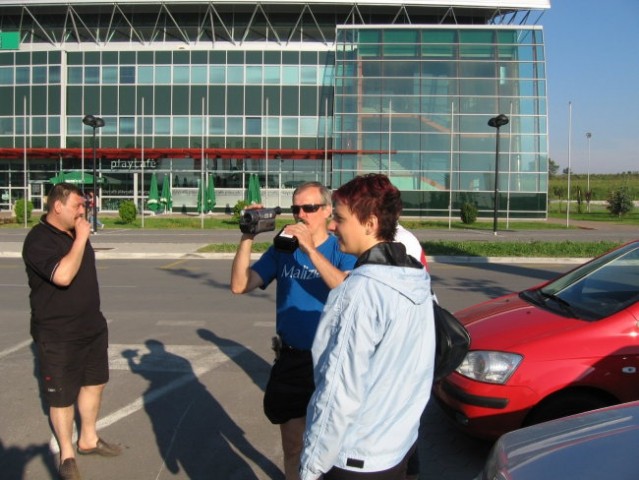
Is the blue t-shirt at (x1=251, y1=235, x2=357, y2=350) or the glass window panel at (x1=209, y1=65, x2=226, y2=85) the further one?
the glass window panel at (x1=209, y1=65, x2=226, y2=85)

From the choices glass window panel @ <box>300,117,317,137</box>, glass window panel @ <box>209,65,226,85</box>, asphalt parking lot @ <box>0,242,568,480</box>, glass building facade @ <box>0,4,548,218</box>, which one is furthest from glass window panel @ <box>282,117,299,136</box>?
asphalt parking lot @ <box>0,242,568,480</box>

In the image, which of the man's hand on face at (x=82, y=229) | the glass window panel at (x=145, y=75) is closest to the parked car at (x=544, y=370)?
the man's hand on face at (x=82, y=229)

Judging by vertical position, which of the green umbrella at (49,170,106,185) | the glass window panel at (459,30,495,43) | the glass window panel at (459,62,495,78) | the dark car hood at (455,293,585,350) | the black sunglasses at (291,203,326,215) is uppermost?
the glass window panel at (459,30,495,43)

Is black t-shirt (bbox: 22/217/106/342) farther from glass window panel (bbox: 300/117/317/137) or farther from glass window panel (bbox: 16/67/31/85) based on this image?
glass window panel (bbox: 16/67/31/85)

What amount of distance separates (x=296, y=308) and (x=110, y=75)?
40.7 m

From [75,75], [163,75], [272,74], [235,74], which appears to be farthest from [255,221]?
[75,75]

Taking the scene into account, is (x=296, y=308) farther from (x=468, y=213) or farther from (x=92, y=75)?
(x=92, y=75)

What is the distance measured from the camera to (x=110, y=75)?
131 feet

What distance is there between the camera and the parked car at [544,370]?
12.5 ft

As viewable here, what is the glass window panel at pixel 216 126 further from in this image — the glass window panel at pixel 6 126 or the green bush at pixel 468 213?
the green bush at pixel 468 213

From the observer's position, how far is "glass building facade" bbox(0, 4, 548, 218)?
36.0 meters

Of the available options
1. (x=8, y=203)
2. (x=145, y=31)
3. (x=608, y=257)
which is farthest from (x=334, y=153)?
(x=608, y=257)

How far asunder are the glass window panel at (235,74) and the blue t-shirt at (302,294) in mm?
37653

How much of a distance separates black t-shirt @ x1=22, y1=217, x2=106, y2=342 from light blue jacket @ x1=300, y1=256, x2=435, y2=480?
2309mm
